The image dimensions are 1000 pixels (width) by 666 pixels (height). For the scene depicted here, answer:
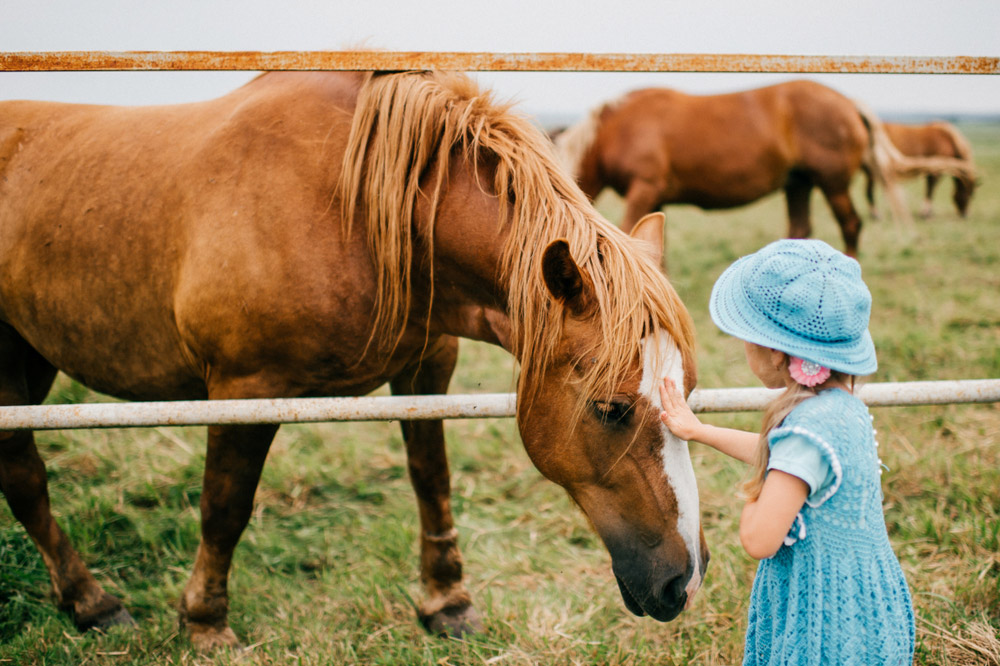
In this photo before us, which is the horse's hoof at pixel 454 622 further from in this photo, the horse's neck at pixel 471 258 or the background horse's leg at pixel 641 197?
the background horse's leg at pixel 641 197

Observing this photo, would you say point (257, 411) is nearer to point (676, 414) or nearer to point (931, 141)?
point (676, 414)

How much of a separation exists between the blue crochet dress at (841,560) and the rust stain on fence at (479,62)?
1.03 meters

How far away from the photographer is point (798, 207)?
739cm

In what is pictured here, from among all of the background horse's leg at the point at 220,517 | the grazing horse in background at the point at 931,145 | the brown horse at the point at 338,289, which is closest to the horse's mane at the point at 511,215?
the brown horse at the point at 338,289

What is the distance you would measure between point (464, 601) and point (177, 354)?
131 cm

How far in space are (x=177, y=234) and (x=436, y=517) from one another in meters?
1.30

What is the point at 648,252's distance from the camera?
5.84 ft

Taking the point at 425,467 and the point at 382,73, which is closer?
the point at 382,73

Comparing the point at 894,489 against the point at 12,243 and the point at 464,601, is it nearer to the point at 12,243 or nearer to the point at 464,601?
the point at 464,601

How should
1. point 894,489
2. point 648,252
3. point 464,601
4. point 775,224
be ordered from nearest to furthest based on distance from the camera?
1. point 648,252
2. point 464,601
3. point 894,489
4. point 775,224

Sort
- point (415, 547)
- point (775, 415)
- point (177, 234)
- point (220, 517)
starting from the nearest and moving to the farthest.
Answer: point (775, 415) → point (177, 234) → point (220, 517) → point (415, 547)

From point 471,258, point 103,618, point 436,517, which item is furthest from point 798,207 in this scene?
point 103,618

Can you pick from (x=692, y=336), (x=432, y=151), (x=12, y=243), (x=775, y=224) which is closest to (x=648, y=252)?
(x=692, y=336)

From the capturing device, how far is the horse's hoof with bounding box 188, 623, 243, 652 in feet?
7.33
